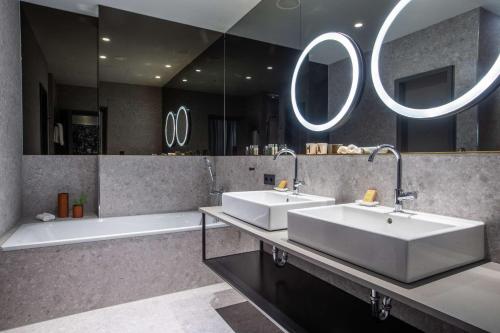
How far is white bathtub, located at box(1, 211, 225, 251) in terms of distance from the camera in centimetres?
232

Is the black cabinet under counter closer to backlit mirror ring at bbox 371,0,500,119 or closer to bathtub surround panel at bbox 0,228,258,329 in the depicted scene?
bathtub surround panel at bbox 0,228,258,329

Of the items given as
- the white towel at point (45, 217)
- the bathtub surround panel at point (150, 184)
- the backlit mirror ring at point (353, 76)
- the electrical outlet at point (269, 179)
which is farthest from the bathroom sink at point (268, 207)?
the white towel at point (45, 217)

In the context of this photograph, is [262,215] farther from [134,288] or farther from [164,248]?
[134,288]

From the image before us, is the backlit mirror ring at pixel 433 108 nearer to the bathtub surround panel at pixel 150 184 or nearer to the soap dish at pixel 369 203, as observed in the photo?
the soap dish at pixel 369 203

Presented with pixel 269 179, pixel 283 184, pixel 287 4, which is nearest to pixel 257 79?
pixel 287 4

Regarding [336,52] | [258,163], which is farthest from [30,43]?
[336,52]

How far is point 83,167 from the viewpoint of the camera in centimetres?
324

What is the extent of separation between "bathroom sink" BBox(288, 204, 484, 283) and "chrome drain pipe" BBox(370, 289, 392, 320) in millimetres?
277

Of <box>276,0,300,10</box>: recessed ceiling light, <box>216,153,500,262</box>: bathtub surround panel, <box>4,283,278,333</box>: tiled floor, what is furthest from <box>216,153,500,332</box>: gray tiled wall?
<box>276,0,300,10</box>: recessed ceiling light

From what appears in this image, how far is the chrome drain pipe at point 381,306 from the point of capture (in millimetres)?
1207

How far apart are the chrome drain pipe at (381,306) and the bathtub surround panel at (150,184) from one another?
103 inches

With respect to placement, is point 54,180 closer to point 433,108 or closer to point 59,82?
point 59,82

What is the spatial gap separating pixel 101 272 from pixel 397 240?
2241mm

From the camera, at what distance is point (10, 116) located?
8.34 ft
